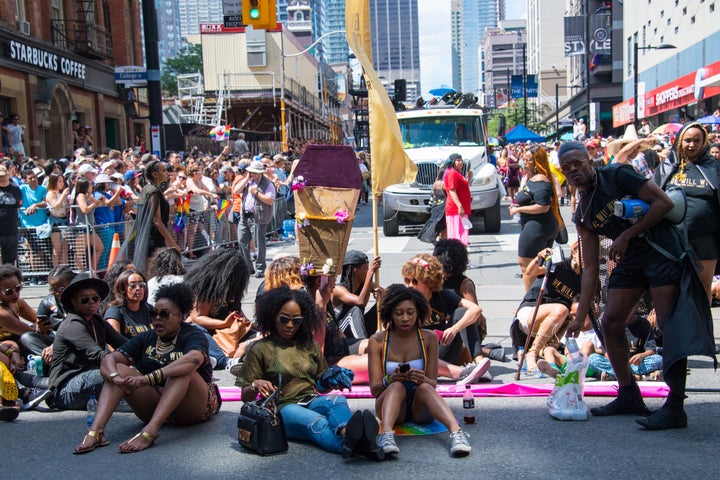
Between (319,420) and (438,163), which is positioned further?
(438,163)

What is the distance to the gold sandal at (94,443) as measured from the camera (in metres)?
5.28

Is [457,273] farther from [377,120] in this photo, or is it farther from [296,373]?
[296,373]

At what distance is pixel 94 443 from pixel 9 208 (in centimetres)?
729

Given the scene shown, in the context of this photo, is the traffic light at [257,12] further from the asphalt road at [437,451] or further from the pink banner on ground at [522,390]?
the asphalt road at [437,451]

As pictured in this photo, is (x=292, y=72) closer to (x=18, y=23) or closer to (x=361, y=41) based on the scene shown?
(x=18, y=23)

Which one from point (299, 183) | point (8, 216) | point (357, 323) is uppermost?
point (299, 183)

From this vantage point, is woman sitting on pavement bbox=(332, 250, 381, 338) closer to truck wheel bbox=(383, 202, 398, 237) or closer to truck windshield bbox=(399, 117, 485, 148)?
truck wheel bbox=(383, 202, 398, 237)

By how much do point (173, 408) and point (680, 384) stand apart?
3111 mm

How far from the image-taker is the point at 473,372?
6574 mm

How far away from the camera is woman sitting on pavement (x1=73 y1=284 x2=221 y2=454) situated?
5324mm

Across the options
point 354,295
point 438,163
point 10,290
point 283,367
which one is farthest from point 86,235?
point 438,163

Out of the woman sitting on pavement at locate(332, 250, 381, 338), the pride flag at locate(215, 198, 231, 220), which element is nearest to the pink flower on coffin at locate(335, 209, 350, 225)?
the woman sitting on pavement at locate(332, 250, 381, 338)

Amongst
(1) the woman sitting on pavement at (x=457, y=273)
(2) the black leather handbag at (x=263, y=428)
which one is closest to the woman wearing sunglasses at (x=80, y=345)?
(2) the black leather handbag at (x=263, y=428)

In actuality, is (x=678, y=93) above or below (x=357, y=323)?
above
